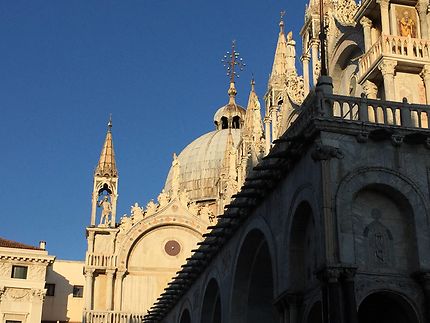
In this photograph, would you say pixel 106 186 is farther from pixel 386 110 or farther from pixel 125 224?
pixel 386 110

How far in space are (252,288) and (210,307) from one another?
5.60 metres

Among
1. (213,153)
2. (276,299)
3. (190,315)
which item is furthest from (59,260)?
(276,299)

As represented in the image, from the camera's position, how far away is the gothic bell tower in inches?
2105

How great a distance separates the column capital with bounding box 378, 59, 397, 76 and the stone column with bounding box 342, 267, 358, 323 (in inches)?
520

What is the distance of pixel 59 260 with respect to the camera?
220ft

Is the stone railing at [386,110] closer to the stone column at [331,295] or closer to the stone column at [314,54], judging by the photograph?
the stone column at [331,295]

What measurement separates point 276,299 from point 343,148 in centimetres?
547

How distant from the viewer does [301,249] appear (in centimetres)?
2375

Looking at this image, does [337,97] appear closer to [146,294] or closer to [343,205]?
[343,205]

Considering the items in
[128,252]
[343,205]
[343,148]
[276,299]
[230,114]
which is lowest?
[276,299]

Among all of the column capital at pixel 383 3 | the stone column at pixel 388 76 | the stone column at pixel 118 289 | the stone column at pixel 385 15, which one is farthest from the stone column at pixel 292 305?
the stone column at pixel 118 289

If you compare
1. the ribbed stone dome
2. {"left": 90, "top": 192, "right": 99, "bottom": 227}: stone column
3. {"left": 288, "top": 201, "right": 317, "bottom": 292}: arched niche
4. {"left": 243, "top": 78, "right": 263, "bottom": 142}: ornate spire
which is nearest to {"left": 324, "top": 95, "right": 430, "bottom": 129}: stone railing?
{"left": 288, "top": 201, "right": 317, "bottom": 292}: arched niche

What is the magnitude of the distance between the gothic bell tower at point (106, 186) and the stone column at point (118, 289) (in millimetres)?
3699

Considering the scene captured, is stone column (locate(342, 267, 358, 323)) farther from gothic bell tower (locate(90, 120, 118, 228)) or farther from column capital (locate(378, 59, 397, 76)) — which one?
gothic bell tower (locate(90, 120, 118, 228))
